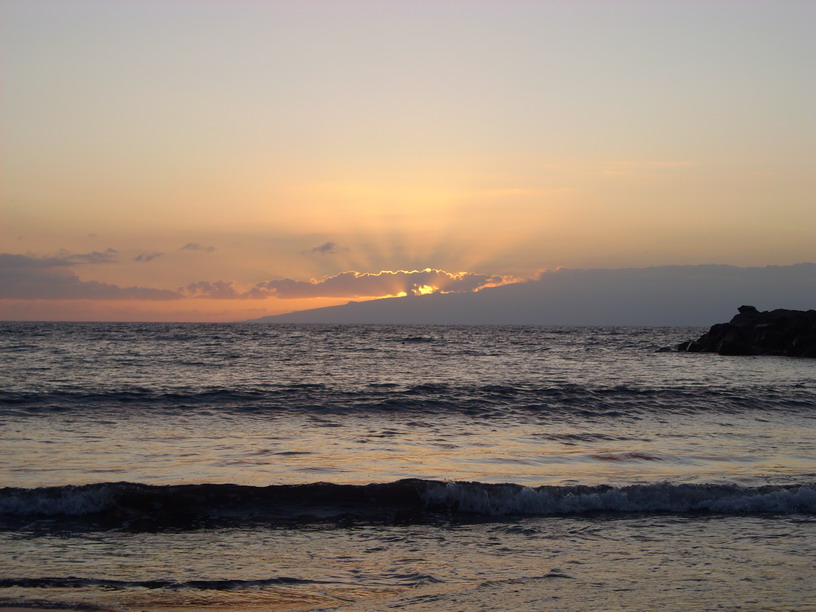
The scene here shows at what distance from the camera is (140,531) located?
10.3m

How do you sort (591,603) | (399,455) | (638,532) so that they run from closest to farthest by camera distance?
(591,603)
(638,532)
(399,455)

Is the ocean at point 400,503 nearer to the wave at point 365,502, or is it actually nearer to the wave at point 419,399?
the wave at point 365,502

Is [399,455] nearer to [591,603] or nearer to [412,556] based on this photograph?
[412,556]

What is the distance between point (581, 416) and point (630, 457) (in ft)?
22.4

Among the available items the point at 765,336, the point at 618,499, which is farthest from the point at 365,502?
the point at 765,336

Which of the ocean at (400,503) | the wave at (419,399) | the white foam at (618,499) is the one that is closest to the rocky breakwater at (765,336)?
the wave at (419,399)

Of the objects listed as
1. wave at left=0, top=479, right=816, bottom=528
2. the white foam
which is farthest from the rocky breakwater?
wave at left=0, top=479, right=816, bottom=528

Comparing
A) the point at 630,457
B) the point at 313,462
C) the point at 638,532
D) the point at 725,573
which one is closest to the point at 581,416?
the point at 630,457

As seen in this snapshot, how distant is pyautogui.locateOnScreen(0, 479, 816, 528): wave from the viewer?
36.0 feet

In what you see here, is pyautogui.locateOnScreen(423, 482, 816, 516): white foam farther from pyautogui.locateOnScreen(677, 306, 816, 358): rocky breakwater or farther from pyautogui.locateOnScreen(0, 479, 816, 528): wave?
pyautogui.locateOnScreen(677, 306, 816, 358): rocky breakwater

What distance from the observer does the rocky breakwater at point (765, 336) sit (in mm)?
54375

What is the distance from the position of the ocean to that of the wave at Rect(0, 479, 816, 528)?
0.04 m

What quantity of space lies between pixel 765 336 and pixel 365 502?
54589 millimetres

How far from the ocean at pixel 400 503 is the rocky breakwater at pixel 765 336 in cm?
3326
